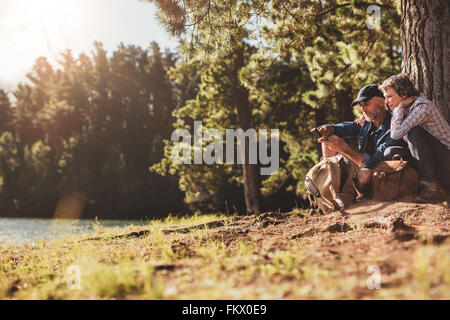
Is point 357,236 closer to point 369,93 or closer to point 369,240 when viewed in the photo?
point 369,240

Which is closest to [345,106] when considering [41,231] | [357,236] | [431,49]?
[431,49]

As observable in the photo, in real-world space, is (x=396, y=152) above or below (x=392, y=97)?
below

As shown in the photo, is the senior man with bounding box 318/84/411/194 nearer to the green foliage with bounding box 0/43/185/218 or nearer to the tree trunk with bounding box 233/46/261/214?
the tree trunk with bounding box 233/46/261/214

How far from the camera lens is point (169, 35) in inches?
266

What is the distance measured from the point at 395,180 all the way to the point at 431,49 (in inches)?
74.9

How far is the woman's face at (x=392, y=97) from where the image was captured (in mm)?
4473

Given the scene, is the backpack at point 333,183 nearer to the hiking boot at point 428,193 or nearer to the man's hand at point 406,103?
the hiking boot at point 428,193

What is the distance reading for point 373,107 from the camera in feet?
15.9

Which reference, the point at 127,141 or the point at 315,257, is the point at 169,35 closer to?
the point at 315,257

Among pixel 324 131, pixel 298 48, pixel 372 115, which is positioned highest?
pixel 298 48

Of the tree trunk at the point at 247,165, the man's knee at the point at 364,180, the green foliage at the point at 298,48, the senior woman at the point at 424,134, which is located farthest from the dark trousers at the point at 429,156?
the tree trunk at the point at 247,165

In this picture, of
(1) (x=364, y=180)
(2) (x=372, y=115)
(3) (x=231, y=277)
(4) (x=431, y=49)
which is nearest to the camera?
(3) (x=231, y=277)

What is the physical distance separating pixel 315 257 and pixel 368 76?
6282mm

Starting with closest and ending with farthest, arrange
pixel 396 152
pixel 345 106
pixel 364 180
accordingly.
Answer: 1. pixel 396 152
2. pixel 364 180
3. pixel 345 106
